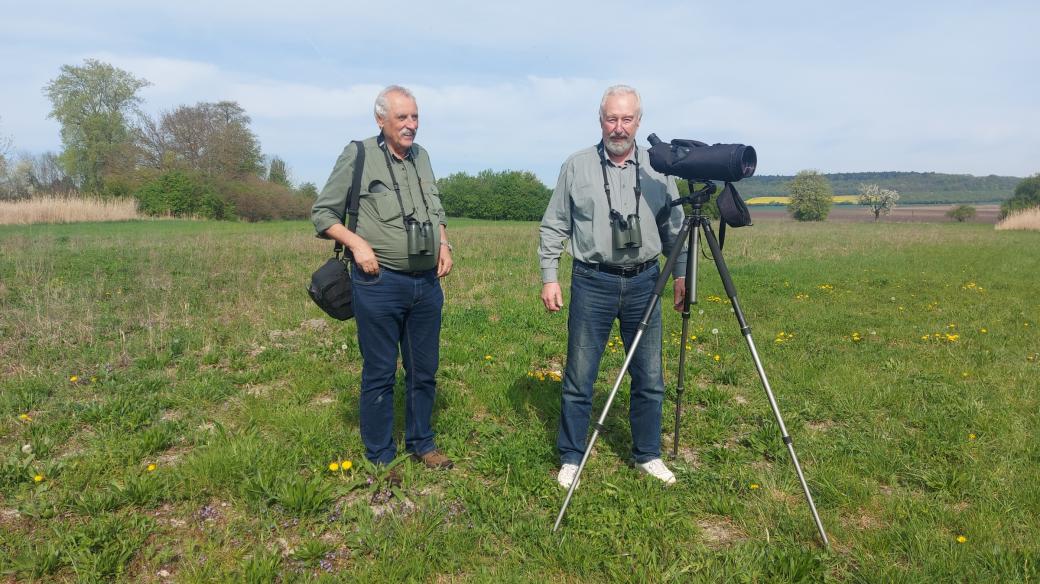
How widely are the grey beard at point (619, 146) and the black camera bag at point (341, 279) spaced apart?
1.50 m

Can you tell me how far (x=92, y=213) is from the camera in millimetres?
28250

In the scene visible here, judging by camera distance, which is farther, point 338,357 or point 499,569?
point 338,357

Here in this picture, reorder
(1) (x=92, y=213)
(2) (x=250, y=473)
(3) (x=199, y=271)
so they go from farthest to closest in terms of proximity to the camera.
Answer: (1) (x=92, y=213) → (3) (x=199, y=271) → (2) (x=250, y=473)

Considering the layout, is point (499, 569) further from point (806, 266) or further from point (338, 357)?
point (806, 266)

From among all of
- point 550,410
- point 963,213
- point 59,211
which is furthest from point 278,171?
point 963,213

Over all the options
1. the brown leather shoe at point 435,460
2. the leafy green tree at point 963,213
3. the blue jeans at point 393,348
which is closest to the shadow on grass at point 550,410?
the brown leather shoe at point 435,460

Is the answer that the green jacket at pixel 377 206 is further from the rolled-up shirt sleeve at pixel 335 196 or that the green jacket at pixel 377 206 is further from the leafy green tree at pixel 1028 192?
the leafy green tree at pixel 1028 192

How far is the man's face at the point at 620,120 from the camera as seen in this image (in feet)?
10.7

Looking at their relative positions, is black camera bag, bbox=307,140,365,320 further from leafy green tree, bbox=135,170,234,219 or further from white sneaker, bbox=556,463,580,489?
leafy green tree, bbox=135,170,234,219

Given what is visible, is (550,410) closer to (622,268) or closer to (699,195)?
(622,268)

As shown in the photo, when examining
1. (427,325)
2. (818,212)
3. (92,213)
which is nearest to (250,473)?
(427,325)

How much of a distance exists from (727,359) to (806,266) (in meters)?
9.85

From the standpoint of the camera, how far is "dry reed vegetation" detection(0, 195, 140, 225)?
24.6 metres

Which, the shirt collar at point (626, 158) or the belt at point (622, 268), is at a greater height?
the shirt collar at point (626, 158)
